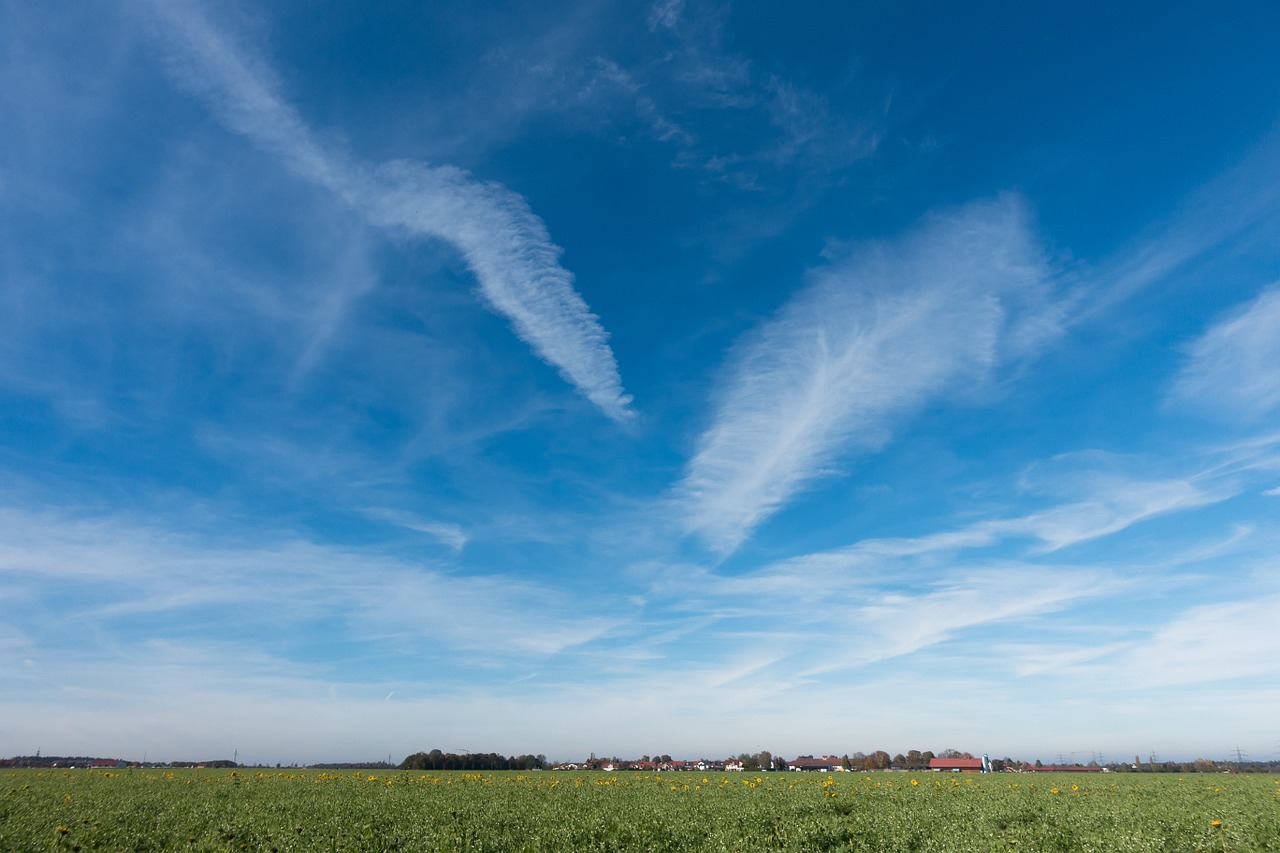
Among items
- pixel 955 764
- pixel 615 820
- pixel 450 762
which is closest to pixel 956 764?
pixel 955 764

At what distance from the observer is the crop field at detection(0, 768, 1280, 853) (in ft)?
53.2

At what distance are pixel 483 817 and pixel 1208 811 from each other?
2791 centimetres

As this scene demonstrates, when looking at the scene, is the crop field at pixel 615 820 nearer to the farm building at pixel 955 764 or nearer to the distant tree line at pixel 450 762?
the distant tree line at pixel 450 762

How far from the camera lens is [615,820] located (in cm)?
1939

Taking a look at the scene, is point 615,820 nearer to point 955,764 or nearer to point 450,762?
point 450,762

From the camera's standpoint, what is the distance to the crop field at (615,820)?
1622 cm

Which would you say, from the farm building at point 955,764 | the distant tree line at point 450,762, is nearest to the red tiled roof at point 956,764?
the farm building at point 955,764

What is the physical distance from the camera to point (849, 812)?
2309cm

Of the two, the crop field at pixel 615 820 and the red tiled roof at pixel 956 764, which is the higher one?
the crop field at pixel 615 820

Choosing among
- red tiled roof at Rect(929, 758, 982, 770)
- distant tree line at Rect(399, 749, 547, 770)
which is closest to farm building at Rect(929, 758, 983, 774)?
red tiled roof at Rect(929, 758, 982, 770)

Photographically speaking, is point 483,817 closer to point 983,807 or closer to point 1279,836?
point 983,807

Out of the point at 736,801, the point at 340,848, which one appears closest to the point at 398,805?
the point at 340,848

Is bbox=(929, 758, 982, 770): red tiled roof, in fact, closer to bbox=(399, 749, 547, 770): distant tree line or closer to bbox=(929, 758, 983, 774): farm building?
bbox=(929, 758, 983, 774): farm building

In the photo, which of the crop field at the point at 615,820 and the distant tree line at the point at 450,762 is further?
the distant tree line at the point at 450,762
